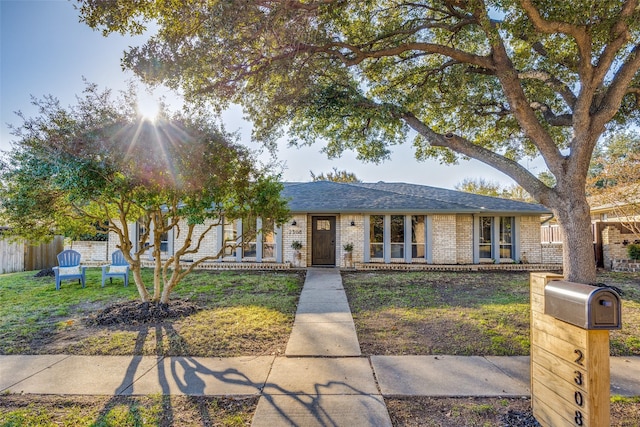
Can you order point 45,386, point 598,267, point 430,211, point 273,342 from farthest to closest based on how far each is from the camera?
point 598,267 → point 430,211 → point 273,342 → point 45,386

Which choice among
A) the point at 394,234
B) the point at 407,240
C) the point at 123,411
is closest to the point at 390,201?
the point at 394,234

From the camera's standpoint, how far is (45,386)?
3457 millimetres


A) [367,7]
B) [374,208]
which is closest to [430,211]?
[374,208]

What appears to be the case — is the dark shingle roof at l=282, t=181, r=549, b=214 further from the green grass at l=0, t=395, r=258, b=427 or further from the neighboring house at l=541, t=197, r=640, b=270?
the green grass at l=0, t=395, r=258, b=427

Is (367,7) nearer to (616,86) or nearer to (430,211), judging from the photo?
(616,86)

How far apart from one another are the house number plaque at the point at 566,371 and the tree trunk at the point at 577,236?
361 cm

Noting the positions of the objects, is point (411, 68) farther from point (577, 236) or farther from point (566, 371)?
point (566, 371)

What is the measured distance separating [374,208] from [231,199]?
23.8 ft

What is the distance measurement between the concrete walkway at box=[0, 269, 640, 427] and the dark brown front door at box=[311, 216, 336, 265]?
8578 mm

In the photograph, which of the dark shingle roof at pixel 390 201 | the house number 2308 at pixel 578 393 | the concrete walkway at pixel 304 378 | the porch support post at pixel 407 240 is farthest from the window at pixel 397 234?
the house number 2308 at pixel 578 393

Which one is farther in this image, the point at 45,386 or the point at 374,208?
the point at 374,208

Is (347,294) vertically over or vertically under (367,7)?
under

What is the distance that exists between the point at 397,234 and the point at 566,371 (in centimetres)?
1063

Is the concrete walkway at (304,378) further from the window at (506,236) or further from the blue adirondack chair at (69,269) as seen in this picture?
the window at (506,236)
